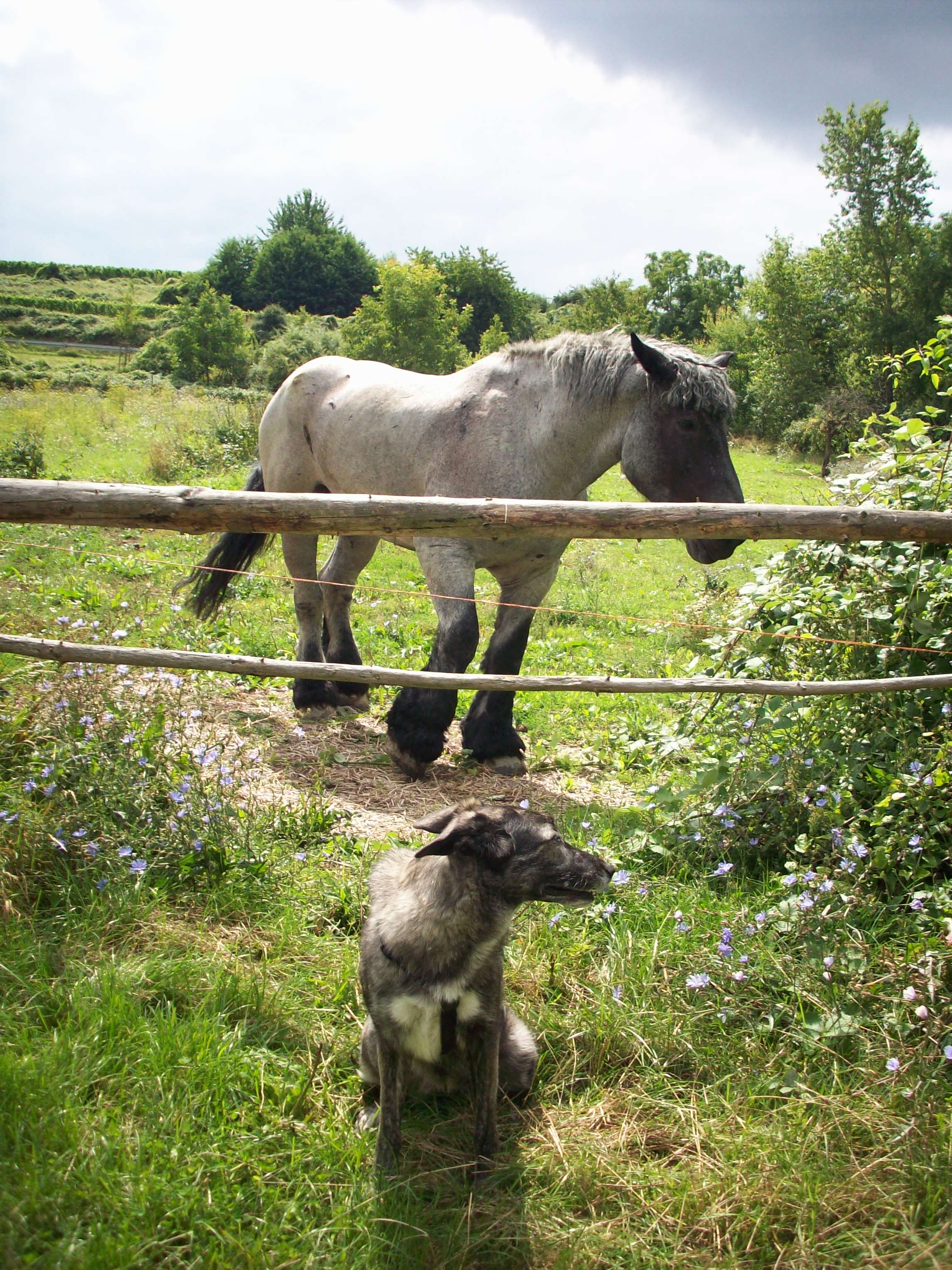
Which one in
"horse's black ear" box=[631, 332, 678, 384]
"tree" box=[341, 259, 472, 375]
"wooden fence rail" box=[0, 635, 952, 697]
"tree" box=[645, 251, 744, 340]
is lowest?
"wooden fence rail" box=[0, 635, 952, 697]

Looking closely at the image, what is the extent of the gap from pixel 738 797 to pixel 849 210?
39.1 meters

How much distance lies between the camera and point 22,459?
36.2 ft

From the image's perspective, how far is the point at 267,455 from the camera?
635 centimetres

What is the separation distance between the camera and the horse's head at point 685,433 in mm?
4406

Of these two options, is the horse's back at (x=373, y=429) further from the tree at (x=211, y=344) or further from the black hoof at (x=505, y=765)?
the tree at (x=211, y=344)

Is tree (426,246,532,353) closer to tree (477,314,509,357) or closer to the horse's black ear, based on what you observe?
tree (477,314,509,357)

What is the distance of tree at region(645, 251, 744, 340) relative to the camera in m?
52.9

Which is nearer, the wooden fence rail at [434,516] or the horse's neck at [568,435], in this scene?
the wooden fence rail at [434,516]

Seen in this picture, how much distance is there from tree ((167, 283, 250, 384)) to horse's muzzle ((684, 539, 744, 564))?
3562 cm

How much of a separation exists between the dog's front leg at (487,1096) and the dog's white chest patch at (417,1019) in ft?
0.41

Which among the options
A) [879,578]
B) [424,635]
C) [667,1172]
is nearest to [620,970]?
[667,1172]

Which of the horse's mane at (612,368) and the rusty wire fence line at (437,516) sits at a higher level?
the horse's mane at (612,368)

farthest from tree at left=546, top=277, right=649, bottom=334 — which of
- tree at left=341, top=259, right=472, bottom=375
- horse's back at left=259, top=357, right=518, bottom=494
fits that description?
horse's back at left=259, top=357, right=518, bottom=494

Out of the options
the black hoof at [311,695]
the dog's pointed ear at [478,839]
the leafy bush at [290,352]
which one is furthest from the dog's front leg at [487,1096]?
the leafy bush at [290,352]
